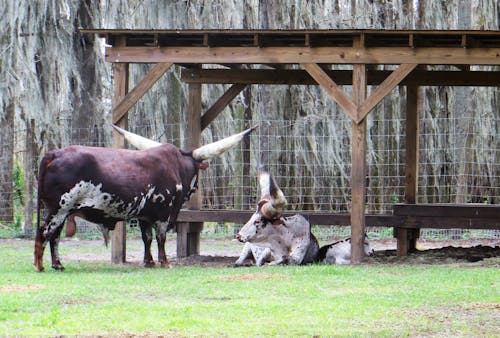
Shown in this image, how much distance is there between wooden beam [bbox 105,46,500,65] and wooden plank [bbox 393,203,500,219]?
8.27ft

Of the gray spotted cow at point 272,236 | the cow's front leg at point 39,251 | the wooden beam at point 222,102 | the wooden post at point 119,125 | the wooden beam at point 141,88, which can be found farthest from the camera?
the wooden beam at point 222,102

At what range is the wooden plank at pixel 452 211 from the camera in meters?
15.8

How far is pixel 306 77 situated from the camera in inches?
685

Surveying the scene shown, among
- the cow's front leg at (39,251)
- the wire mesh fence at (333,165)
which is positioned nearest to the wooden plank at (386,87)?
the cow's front leg at (39,251)

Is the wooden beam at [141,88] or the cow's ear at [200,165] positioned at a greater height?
the wooden beam at [141,88]

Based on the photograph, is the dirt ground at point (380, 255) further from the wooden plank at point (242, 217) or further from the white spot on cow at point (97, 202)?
the white spot on cow at point (97, 202)

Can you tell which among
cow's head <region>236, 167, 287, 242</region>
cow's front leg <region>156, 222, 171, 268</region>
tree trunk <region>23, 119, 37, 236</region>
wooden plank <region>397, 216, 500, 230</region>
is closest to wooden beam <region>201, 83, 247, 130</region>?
cow's head <region>236, 167, 287, 242</region>

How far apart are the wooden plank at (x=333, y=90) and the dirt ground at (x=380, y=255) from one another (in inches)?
88.3

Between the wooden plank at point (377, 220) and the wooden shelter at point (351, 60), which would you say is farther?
the wooden plank at point (377, 220)

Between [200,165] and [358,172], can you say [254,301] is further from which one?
[200,165]

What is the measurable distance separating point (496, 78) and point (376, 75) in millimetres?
2017

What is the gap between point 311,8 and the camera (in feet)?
72.5

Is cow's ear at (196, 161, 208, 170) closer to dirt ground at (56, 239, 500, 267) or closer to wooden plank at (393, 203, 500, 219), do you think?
dirt ground at (56, 239, 500, 267)

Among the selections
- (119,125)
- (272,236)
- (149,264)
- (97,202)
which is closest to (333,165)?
(272,236)
